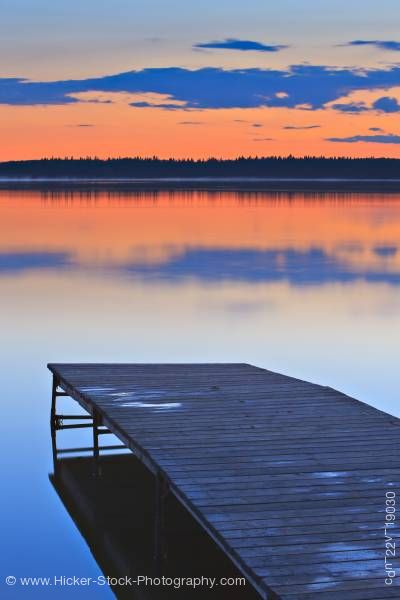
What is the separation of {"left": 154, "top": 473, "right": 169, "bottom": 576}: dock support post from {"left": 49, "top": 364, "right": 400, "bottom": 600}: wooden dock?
1.0 inches

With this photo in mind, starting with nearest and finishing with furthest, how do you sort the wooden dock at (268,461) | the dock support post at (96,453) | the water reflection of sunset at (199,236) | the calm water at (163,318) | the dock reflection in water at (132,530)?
1. the wooden dock at (268,461)
2. the dock reflection in water at (132,530)
3. the calm water at (163,318)
4. the dock support post at (96,453)
5. the water reflection of sunset at (199,236)

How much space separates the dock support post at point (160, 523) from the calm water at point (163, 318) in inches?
16.9

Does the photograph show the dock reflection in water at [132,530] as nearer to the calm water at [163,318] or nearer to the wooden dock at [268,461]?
the calm water at [163,318]

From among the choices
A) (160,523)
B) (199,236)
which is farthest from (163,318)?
(199,236)

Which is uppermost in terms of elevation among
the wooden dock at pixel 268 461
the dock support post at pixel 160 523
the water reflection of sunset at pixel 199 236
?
the wooden dock at pixel 268 461

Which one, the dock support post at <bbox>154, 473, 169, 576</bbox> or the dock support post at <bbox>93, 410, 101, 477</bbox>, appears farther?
the dock support post at <bbox>93, 410, 101, 477</bbox>

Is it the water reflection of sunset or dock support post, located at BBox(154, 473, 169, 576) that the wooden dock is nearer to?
dock support post, located at BBox(154, 473, 169, 576)

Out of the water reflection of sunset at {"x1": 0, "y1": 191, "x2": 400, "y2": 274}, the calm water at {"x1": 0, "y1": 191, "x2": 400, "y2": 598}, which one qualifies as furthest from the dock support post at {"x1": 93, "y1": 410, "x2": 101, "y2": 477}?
the water reflection of sunset at {"x1": 0, "y1": 191, "x2": 400, "y2": 274}

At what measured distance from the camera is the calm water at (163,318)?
30.6ft

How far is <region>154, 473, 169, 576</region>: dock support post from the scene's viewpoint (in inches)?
→ 285

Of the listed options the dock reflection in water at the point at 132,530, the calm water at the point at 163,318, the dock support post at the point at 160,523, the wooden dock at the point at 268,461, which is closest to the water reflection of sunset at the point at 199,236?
the calm water at the point at 163,318

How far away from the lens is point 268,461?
7477 millimetres

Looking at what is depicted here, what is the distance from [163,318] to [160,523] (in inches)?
515

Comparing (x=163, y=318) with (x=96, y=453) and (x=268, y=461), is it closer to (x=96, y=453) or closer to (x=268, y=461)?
(x=96, y=453)
